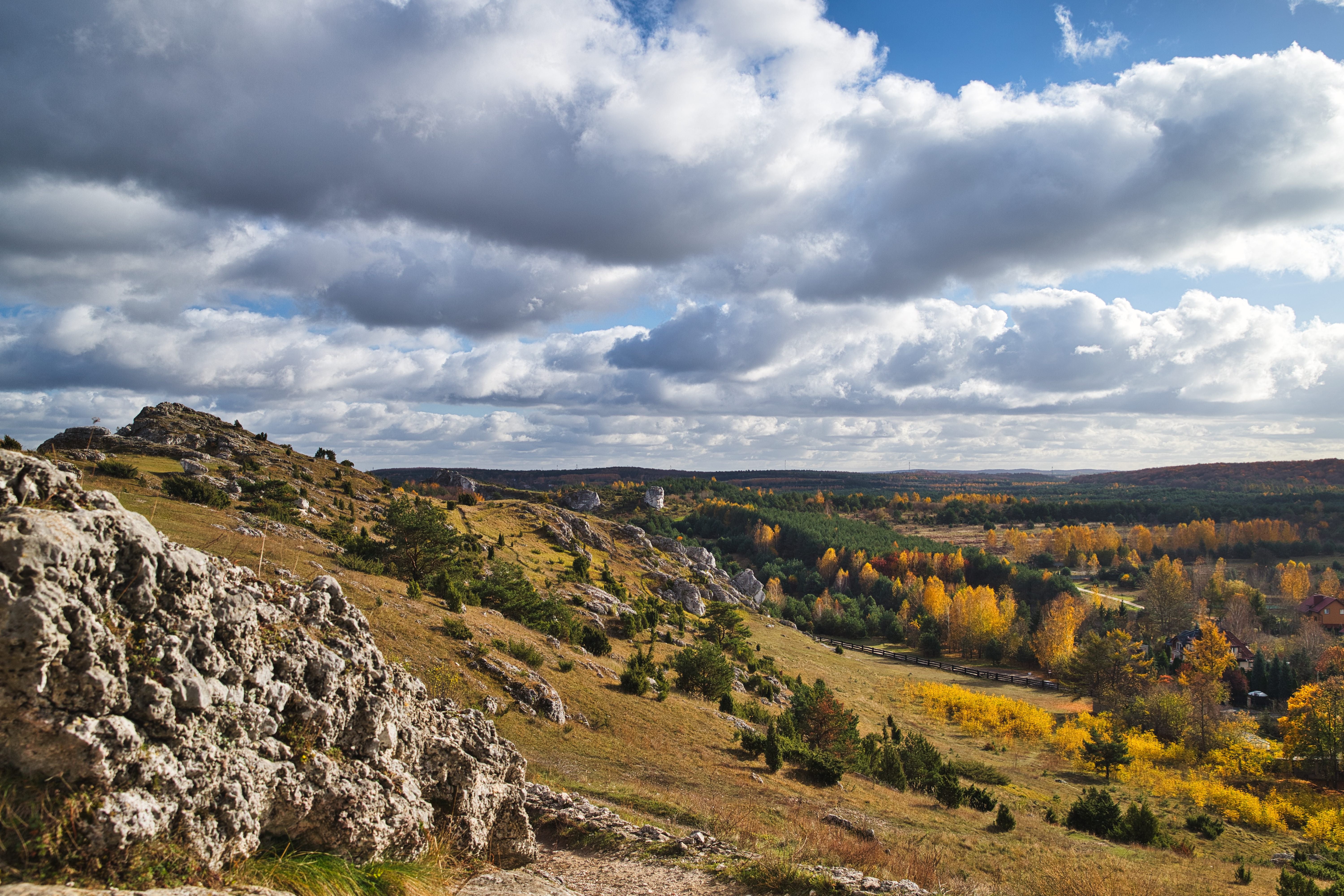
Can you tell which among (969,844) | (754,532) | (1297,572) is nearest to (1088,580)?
(1297,572)

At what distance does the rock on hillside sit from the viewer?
5383mm

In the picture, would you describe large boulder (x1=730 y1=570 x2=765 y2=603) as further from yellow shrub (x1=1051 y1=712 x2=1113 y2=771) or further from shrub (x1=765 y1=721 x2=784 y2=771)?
shrub (x1=765 y1=721 x2=784 y2=771)

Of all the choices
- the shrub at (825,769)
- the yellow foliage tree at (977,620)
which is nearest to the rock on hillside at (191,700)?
the shrub at (825,769)

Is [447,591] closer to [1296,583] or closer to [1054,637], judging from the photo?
[1054,637]

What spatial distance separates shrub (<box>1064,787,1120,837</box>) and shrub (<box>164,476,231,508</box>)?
48865 millimetres

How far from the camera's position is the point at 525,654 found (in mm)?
30453

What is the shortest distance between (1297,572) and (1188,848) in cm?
13572

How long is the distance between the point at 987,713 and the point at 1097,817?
33.6m

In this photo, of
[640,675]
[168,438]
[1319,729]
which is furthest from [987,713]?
[168,438]

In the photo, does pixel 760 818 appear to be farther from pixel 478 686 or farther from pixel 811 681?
pixel 811 681

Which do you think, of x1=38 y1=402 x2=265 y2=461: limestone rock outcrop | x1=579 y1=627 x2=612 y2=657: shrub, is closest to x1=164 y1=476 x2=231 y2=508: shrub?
x1=38 y1=402 x2=265 y2=461: limestone rock outcrop

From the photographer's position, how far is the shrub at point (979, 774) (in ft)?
131

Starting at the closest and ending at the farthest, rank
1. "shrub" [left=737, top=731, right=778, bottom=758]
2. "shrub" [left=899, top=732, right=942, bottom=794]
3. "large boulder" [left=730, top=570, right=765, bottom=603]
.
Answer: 1. "shrub" [left=737, top=731, right=778, bottom=758]
2. "shrub" [left=899, top=732, right=942, bottom=794]
3. "large boulder" [left=730, top=570, right=765, bottom=603]

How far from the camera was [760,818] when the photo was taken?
18422 millimetres
